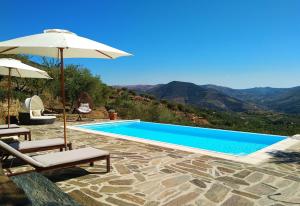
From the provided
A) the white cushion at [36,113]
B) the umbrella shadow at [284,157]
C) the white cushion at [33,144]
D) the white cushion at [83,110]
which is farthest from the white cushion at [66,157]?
the white cushion at [83,110]

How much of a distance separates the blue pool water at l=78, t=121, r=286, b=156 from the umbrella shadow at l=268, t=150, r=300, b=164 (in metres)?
1.37

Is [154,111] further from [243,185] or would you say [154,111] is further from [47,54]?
[243,185]

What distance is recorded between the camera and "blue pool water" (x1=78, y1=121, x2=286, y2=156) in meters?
9.91

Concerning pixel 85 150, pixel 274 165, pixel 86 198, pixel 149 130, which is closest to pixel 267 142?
pixel 274 165

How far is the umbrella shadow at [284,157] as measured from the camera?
653 centimetres

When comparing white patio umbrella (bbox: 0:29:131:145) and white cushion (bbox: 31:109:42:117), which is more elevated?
white patio umbrella (bbox: 0:29:131:145)

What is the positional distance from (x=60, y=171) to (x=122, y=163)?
1.29 meters

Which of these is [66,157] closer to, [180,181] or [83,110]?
[180,181]

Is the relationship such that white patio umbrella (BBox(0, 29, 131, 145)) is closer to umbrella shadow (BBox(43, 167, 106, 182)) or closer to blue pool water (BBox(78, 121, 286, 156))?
umbrella shadow (BBox(43, 167, 106, 182))

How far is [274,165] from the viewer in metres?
6.14

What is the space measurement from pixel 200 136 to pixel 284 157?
17.4 feet

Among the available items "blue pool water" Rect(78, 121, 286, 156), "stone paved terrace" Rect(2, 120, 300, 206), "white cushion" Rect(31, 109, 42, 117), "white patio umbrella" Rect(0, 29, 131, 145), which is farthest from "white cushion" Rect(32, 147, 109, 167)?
"white cushion" Rect(31, 109, 42, 117)

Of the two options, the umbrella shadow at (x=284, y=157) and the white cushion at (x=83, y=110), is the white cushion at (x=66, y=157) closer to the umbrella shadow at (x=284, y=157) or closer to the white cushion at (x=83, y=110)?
the umbrella shadow at (x=284, y=157)

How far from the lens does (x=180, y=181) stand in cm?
507
